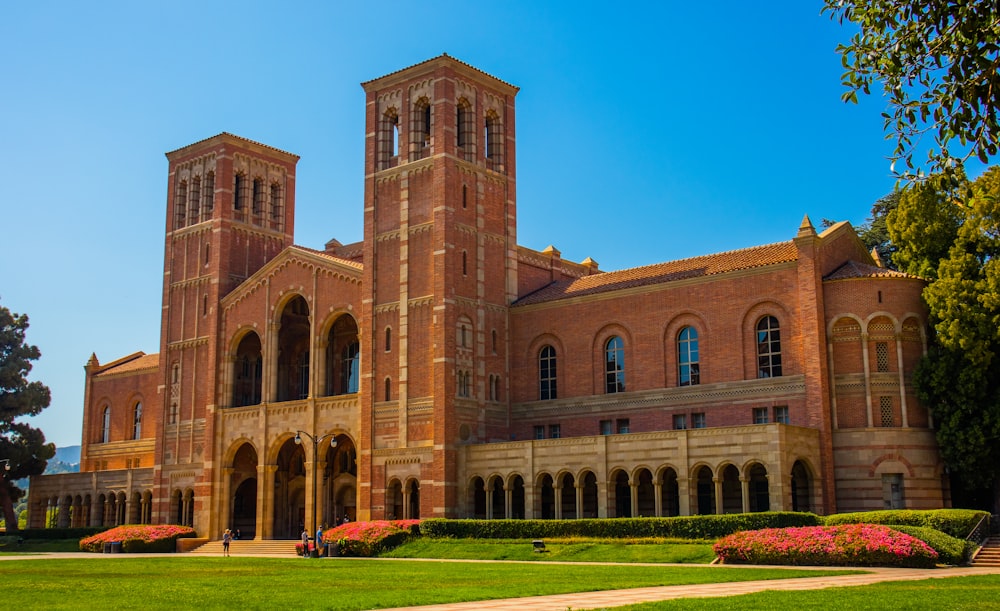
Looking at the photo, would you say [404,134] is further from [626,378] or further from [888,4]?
[888,4]

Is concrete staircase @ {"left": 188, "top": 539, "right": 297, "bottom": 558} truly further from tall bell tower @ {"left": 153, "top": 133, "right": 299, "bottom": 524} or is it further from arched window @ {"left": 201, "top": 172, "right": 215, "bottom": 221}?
arched window @ {"left": 201, "top": 172, "right": 215, "bottom": 221}

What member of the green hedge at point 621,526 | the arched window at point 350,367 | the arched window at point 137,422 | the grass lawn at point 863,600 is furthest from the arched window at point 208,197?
the grass lawn at point 863,600

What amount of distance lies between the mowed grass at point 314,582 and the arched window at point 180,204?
32.2 metres

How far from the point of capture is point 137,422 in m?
72.1

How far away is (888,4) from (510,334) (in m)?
40.5

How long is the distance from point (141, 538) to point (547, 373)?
76.8 feet

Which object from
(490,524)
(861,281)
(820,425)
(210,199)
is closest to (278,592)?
(490,524)

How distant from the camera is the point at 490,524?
45344 millimetres

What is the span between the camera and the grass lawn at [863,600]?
18.3 meters

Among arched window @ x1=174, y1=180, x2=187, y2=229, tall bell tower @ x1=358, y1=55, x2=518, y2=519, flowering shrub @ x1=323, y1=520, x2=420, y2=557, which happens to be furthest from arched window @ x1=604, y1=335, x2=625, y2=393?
arched window @ x1=174, y1=180, x2=187, y2=229

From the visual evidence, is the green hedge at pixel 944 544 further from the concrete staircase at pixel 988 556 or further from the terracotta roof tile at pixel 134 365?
the terracotta roof tile at pixel 134 365

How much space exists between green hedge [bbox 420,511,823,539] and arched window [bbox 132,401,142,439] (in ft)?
104

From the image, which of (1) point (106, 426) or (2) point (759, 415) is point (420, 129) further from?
(1) point (106, 426)

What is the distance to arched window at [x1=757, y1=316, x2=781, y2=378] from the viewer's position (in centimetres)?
4578
